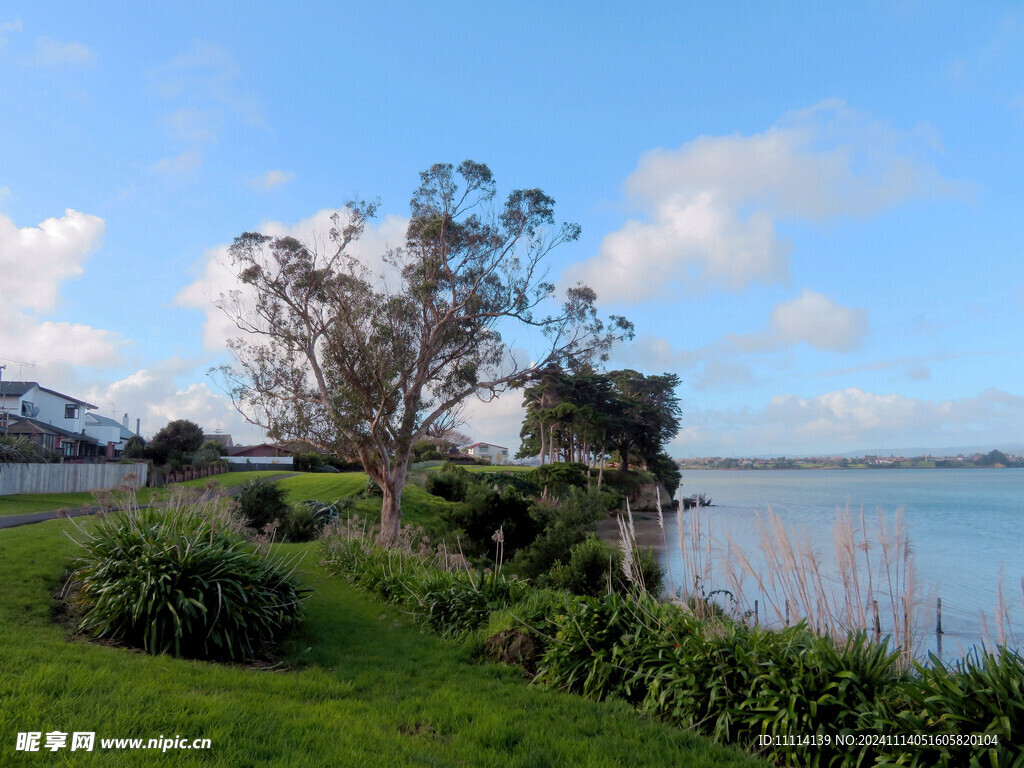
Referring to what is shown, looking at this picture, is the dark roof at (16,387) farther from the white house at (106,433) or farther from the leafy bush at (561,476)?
the leafy bush at (561,476)

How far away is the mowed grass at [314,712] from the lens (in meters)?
3.68

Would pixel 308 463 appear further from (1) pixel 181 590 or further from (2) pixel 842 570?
(2) pixel 842 570

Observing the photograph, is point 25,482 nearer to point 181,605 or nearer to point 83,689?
point 181,605

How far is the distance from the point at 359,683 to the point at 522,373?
15095mm

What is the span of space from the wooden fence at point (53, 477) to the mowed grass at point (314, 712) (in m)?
23.0

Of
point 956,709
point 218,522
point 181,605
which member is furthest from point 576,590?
point 956,709

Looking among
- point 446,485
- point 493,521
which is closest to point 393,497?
point 493,521

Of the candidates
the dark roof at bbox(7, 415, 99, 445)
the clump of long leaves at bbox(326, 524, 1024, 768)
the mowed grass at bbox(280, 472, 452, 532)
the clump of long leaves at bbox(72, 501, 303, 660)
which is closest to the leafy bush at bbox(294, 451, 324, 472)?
the mowed grass at bbox(280, 472, 452, 532)

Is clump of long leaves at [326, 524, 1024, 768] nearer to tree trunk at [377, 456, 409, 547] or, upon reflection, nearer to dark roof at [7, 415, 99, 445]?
tree trunk at [377, 456, 409, 547]

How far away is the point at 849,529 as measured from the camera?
4828 millimetres

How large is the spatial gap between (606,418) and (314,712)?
38396 mm

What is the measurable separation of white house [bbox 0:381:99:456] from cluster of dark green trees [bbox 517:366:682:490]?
31.4m

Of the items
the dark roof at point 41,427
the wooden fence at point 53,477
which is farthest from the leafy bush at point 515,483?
the dark roof at point 41,427

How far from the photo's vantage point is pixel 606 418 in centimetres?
4209
